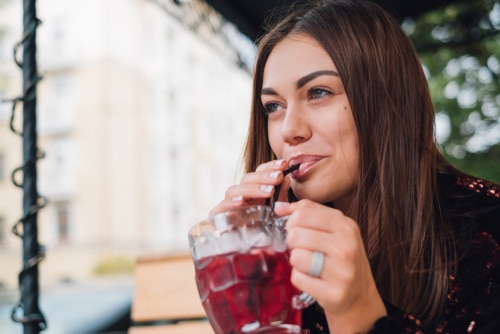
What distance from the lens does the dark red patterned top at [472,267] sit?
115 cm

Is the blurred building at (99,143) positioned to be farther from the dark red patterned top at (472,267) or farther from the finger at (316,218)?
the finger at (316,218)

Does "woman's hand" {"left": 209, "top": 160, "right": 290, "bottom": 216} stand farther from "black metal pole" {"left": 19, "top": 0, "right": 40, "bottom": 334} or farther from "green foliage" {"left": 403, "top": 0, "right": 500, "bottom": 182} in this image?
"green foliage" {"left": 403, "top": 0, "right": 500, "bottom": 182}

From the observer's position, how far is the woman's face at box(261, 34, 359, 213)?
4.30 ft

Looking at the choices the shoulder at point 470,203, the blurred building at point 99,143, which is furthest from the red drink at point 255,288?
the blurred building at point 99,143

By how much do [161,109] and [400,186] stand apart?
26737 millimetres

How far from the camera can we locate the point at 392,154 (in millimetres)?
1396

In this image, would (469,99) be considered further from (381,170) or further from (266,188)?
(266,188)

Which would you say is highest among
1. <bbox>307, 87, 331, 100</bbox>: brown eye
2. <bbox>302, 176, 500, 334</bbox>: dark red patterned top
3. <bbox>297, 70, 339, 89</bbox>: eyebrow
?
<bbox>297, 70, 339, 89</bbox>: eyebrow

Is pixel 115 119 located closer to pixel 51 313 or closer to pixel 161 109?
pixel 161 109

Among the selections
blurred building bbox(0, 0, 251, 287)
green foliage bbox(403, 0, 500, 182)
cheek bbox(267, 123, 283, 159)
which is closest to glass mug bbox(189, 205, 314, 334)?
cheek bbox(267, 123, 283, 159)

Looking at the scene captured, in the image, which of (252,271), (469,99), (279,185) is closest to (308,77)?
(279,185)

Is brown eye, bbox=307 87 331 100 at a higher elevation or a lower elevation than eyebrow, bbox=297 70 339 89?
lower

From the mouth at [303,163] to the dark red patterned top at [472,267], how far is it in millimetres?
341

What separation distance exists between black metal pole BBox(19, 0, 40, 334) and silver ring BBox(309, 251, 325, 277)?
631 millimetres
